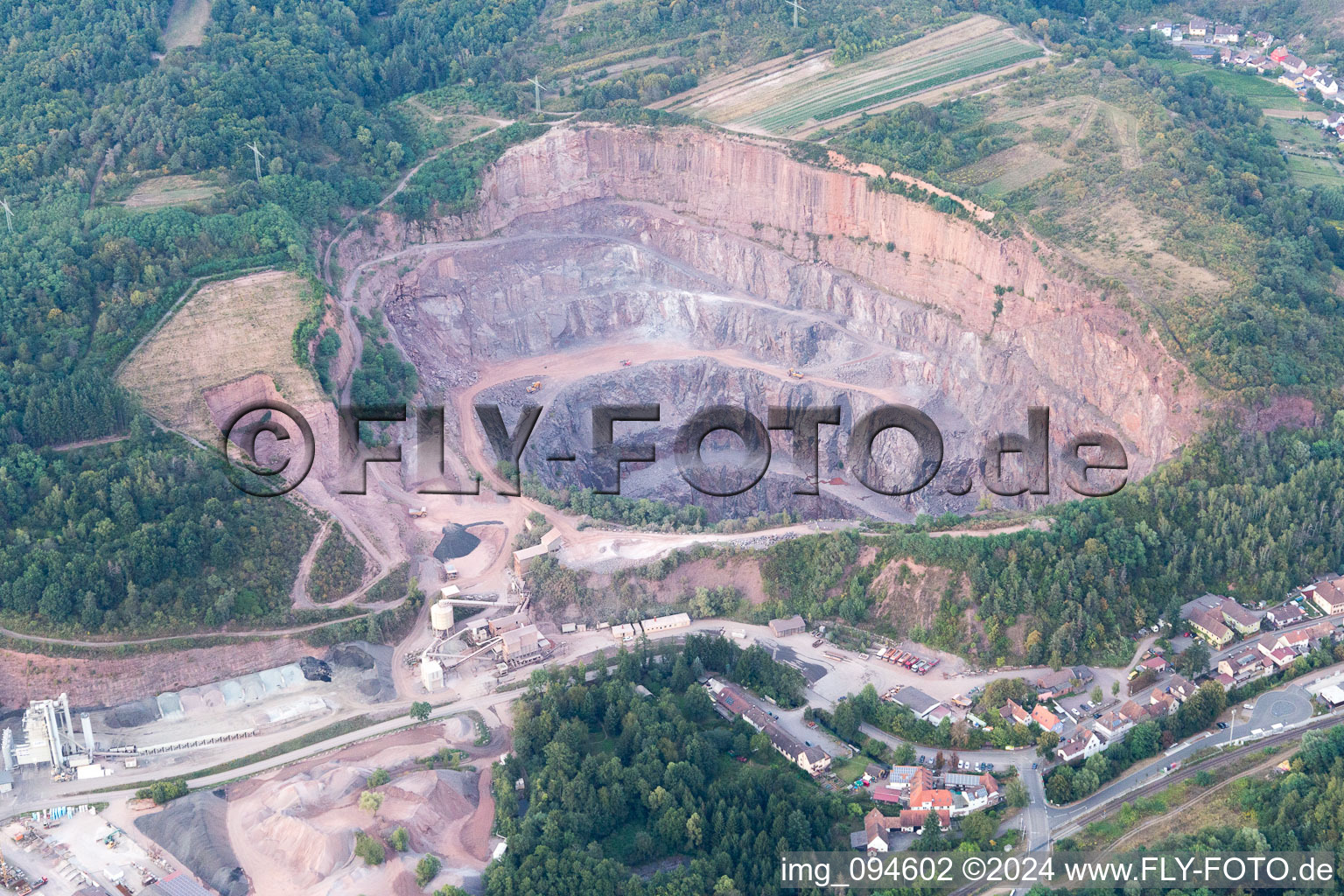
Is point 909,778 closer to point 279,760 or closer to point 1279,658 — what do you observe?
point 1279,658

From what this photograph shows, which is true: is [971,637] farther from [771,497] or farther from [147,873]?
[147,873]

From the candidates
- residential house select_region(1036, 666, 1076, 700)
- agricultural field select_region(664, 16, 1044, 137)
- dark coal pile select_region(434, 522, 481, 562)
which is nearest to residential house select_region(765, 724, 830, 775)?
residential house select_region(1036, 666, 1076, 700)

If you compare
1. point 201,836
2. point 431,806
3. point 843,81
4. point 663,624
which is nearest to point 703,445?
point 663,624

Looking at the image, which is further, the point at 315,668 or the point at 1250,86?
the point at 1250,86

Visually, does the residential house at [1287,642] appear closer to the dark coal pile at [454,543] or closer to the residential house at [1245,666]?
the residential house at [1245,666]

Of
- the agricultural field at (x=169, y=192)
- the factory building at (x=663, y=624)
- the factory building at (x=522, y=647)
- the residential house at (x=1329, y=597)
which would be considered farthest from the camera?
the agricultural field at (x=169, y=192)

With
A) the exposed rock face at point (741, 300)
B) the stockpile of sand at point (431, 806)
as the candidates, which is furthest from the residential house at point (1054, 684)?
the stockpile of sand at point (431, 806)
